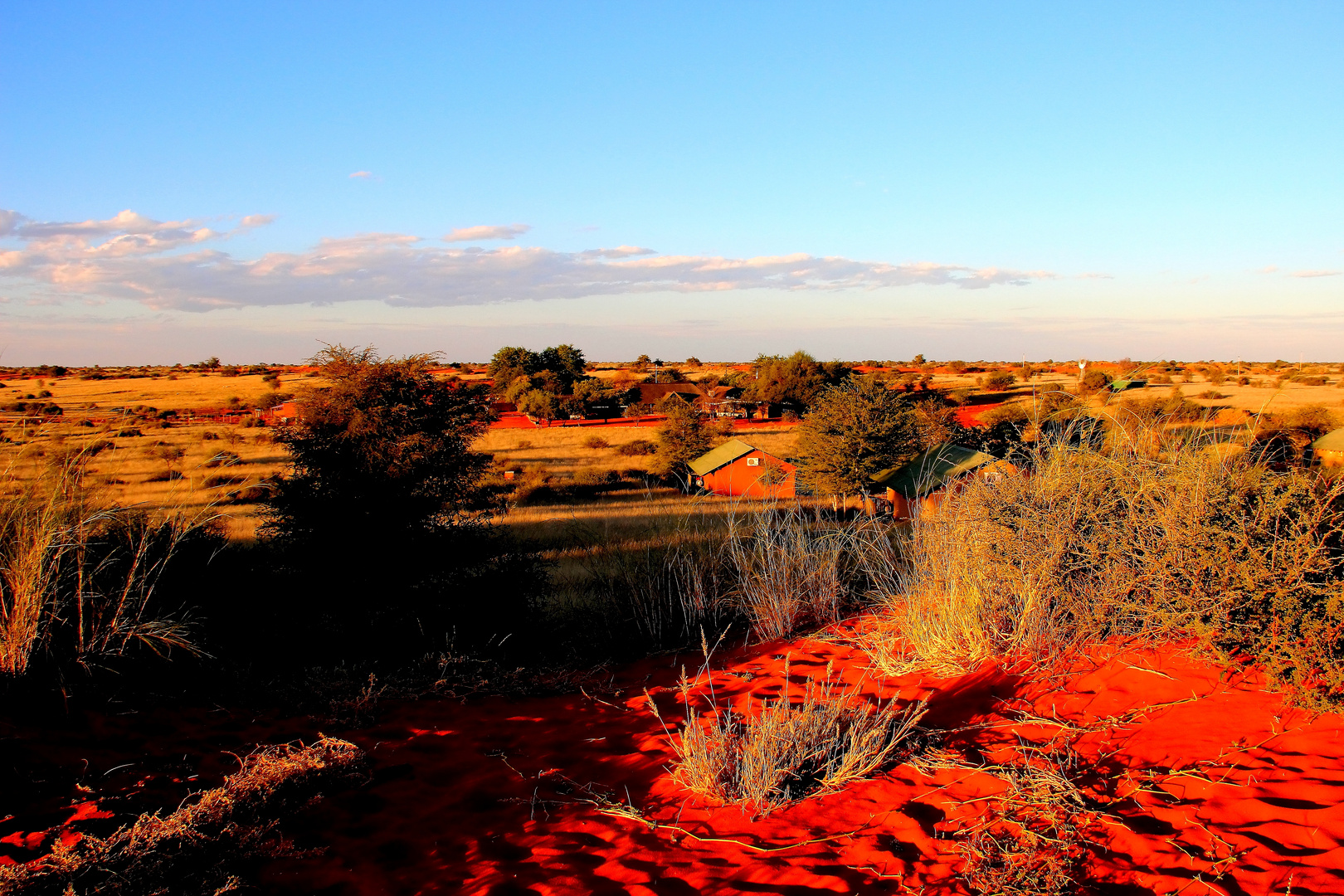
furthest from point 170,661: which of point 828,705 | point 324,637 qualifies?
point 828,705

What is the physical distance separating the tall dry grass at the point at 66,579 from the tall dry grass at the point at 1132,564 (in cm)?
493

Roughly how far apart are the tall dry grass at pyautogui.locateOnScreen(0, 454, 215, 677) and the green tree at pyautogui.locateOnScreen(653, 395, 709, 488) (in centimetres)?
2604

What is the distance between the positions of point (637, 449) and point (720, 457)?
9.18m

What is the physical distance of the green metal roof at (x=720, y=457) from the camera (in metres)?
29.4

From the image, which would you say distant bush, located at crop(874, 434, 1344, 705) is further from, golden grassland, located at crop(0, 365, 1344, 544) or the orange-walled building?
the orange-walled building

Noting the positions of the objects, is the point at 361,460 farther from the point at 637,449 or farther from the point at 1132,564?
the point at 637,449

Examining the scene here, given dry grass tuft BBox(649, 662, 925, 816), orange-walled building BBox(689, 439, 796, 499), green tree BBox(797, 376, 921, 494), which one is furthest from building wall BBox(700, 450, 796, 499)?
dry grass tuft BBox(649, 662, 925, 816)

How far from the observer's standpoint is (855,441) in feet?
85.8

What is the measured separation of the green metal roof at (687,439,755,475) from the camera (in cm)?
2938

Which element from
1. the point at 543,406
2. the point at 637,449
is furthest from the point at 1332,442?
the point at 543,406

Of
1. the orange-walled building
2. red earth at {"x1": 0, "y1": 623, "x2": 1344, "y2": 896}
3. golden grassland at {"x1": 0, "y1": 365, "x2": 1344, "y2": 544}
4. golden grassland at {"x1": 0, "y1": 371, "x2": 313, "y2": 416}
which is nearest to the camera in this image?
red earth at {"x1": 0, "y1": 623, "x2": 1344, "y2": 896}

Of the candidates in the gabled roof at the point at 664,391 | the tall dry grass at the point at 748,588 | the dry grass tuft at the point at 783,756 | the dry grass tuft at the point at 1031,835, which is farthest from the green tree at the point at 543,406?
the dry grass tuft at the point at 1031,835

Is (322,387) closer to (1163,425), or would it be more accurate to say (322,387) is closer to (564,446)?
(1163,425)

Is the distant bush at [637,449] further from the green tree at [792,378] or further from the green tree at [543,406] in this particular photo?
the green tree at [792,378]
